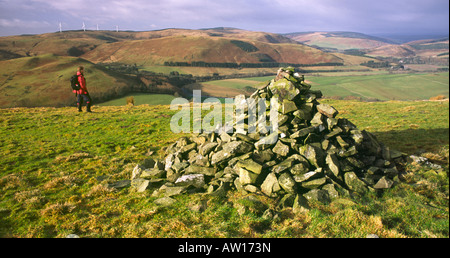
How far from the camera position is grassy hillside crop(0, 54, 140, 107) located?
16609 mm

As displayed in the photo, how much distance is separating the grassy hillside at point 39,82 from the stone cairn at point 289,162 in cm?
1362

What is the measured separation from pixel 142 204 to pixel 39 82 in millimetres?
19719

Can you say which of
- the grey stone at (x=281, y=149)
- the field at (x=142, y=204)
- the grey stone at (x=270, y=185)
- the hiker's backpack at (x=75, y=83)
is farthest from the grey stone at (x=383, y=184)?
the hiker's backpack at (x=75, y=83)

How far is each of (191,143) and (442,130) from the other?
1949 centimetres

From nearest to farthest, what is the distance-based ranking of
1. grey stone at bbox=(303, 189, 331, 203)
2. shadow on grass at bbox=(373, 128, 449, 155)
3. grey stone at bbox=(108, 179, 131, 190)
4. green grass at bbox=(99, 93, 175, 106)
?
1. grey stone at bbox=(303, 189, 331, 203)
2. grey stone at bbox=(108, 179, 131, 190)
3. shadow on grass at bbox=(373, 128, 449, 155)
4. green grass at bbox=(99, 93, 175, 106)

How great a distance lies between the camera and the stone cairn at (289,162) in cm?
883

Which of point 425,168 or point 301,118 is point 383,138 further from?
point 301,118

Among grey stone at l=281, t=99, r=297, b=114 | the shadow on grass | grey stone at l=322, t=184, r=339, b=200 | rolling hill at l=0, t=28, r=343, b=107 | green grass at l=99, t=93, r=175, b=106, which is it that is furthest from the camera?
green grass at l=99, t=93, r=175, b=106

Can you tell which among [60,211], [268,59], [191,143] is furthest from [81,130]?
[268,59]

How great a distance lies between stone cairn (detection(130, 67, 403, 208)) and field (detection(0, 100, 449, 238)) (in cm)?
57

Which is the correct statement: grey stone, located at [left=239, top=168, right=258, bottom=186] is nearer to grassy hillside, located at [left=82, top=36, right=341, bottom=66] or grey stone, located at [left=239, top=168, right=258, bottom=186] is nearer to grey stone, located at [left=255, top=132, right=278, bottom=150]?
grey stone, located at [left=255, top=132, right=278, bottom=150]

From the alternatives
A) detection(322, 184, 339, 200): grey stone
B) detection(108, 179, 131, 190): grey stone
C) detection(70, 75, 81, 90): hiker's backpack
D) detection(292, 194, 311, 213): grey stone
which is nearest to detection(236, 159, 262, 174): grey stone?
detection(292, 194, 311, 213): grey stone

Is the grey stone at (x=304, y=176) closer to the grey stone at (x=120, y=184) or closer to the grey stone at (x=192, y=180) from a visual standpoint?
the grey stone at (x=192, y=180)

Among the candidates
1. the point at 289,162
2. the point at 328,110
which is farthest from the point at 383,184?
the point at 289,162
